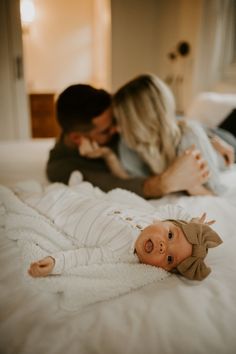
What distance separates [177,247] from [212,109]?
1239mm

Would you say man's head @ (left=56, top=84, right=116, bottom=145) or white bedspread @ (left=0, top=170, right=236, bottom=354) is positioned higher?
man's head @ (left=56, top=84, right=116, bottom=145)

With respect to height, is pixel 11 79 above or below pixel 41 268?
above

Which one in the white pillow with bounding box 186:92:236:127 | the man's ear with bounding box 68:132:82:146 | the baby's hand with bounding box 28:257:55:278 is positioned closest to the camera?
the baby's hand with bounding box 28:257:55:278

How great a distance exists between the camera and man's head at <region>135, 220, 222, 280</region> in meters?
0.60

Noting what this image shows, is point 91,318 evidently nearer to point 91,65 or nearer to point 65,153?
point 65,153

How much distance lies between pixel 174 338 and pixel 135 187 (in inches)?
24.8

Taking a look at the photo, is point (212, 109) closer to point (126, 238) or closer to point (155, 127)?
point (155, 127)

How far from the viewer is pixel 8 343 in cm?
45

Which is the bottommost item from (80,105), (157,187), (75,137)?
(157,187)

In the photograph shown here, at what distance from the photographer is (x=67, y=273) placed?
0.58 meters

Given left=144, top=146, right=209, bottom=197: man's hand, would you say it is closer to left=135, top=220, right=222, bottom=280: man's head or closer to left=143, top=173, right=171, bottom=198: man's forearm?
left=143, top=173, right=171, bottom=198: man's forearm

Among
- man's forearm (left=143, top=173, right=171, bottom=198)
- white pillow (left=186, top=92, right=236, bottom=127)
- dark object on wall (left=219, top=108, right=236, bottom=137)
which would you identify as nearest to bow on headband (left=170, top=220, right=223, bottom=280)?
man's forearm (left=143, top=173, right=171, bottom=198)

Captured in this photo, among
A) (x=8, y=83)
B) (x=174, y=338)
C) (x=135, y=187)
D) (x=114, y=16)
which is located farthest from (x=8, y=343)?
(x=114, y=16)

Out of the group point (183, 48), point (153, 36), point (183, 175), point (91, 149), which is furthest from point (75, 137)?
point (183, 48)
